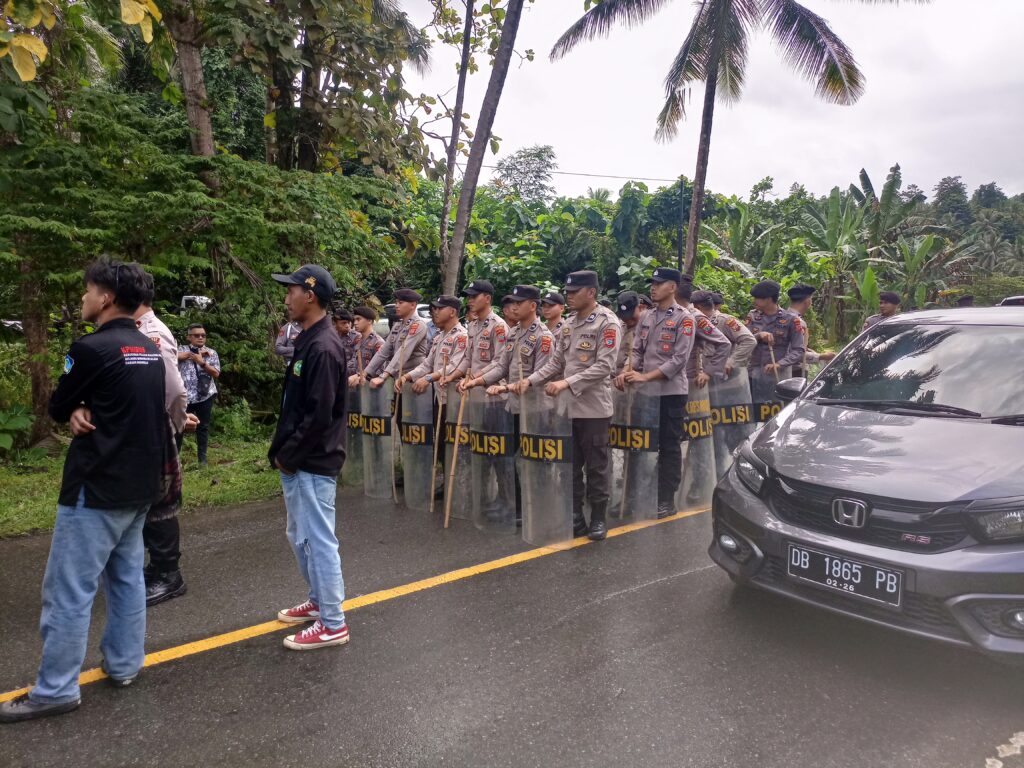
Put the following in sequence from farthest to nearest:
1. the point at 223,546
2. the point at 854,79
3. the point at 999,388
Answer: the point at 854,79 < the point at 223,546 < the point at 999,388

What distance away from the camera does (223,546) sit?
215 inches

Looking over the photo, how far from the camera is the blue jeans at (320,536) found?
3.76 meters

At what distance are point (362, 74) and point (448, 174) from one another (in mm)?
1926

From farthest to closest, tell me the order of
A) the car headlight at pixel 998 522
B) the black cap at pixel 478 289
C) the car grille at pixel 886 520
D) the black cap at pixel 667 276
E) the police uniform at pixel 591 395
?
the black cap at pixel 478 289
the black cap at pixel 667 276
the police uniform at pixel 591 395
the car grille at pixel 886 520
the car headlight at pixel 998 522

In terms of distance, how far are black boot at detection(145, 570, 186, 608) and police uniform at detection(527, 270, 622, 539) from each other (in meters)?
2.65

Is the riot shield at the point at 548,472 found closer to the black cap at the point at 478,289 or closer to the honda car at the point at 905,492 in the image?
the honda car at the point at 905,492

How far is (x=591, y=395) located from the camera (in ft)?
18.3

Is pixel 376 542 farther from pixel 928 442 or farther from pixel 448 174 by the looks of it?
pixel 448 174

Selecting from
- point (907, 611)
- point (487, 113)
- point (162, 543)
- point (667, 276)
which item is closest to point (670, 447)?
point (667, 276)

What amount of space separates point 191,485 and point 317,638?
13.0 feet

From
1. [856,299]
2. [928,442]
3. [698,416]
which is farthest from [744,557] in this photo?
[856,299]

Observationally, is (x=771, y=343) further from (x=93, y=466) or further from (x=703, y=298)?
(x=93, y=466)

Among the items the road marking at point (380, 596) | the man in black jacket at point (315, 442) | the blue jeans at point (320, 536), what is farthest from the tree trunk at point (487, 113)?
the blue jeans at point (320, 536)

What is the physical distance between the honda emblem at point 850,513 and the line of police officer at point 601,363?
2.20 m
